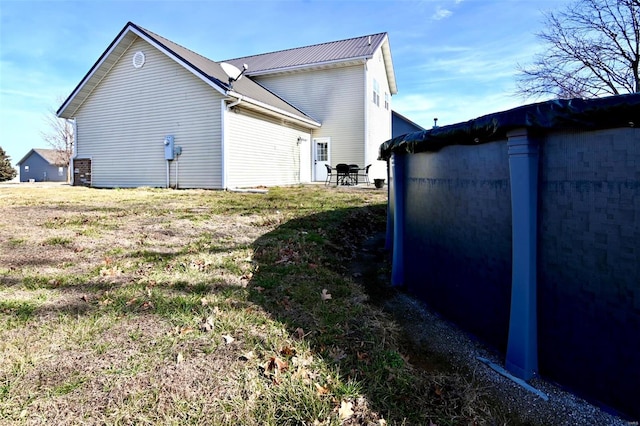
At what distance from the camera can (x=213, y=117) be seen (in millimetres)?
11461

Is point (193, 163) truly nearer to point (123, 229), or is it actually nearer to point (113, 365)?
point (123, 229)

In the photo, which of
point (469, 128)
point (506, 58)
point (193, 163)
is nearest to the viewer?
point (469, 128)

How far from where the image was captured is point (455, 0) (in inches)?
494

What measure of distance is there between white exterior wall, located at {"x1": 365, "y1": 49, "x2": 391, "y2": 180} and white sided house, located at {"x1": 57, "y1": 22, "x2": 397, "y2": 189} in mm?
81

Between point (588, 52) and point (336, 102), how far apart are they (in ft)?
41.8

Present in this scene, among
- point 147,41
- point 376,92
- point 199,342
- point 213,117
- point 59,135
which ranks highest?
point 59,135

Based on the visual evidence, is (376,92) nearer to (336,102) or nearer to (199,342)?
(336,102)

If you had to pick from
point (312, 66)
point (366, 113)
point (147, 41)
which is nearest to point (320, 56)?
point (312, 66)

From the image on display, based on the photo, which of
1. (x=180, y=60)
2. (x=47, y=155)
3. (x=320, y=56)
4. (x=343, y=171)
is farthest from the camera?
(x=47, y=155)

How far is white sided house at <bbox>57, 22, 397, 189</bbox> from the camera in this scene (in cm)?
1168

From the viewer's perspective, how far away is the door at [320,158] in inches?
653

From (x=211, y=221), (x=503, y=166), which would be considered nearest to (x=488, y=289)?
(x=503, y=166)

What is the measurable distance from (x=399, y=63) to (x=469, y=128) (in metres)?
19.6

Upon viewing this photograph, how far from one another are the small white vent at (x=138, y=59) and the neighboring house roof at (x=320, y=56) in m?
5.71
